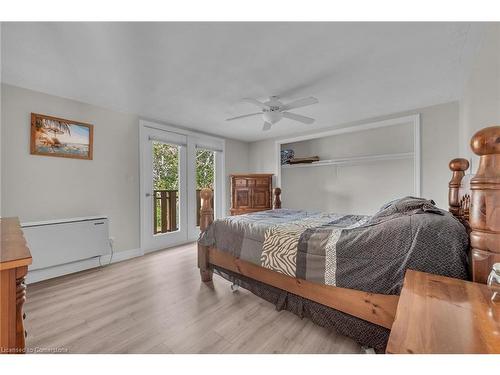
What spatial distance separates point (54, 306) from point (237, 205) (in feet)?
10.4

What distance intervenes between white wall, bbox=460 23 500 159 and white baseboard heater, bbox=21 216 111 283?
4004mm

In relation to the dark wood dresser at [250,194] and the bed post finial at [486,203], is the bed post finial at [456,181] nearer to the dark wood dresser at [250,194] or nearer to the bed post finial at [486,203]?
the bed post finial at [486,203]

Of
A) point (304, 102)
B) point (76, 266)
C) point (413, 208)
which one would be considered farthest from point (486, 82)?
point (76, 266)

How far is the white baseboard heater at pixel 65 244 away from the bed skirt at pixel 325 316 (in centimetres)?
205

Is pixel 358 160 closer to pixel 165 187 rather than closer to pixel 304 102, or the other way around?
pixel 304 102

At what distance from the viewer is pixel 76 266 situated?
2768 mm

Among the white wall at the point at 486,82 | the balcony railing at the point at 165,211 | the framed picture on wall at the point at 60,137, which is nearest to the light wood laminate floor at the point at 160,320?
the balcony railing at the point at 165,211

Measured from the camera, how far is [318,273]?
1485mm

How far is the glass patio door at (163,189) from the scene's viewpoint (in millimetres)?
3537

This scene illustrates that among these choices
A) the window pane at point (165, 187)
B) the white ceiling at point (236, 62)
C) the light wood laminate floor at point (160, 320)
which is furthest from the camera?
the window pane at point (165, 187)

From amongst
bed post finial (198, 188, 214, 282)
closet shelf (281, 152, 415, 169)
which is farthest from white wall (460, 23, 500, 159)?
bed post finial (198, 188, 214, 282)
